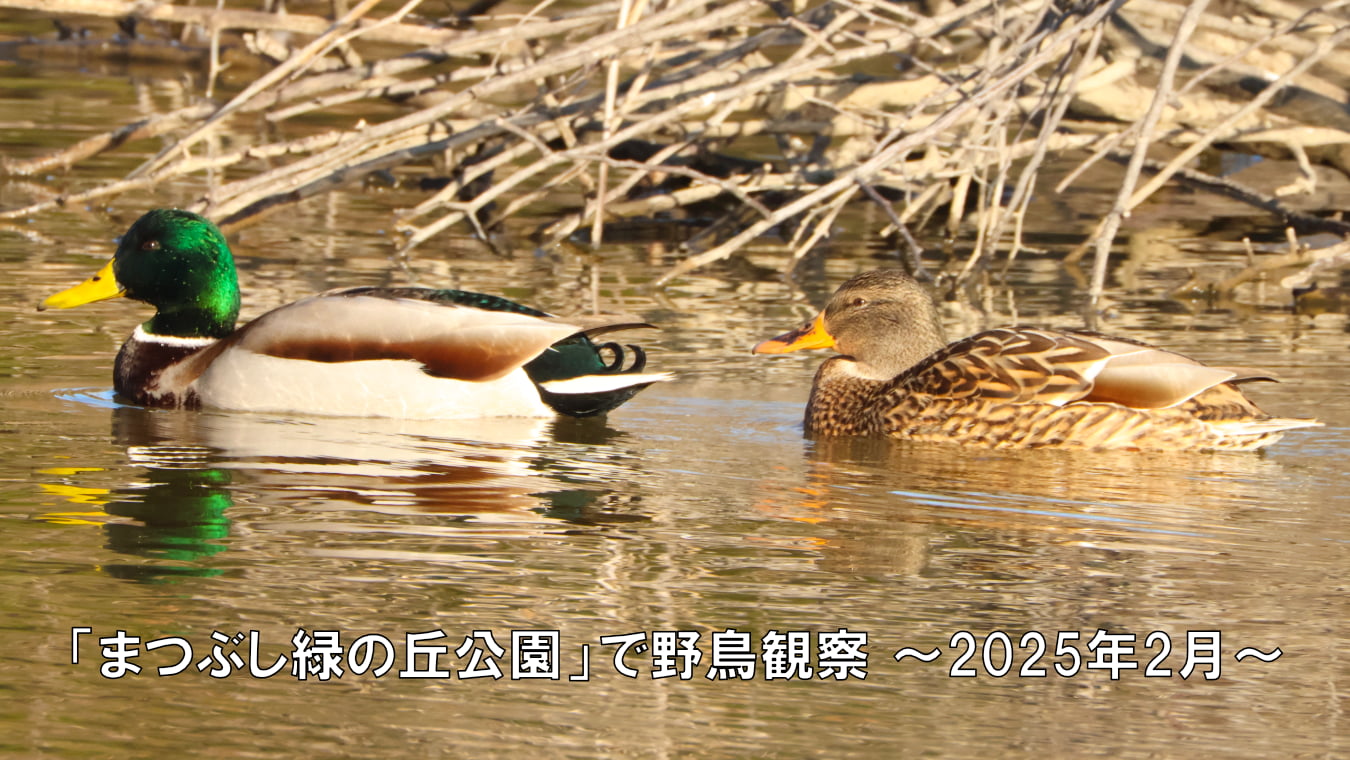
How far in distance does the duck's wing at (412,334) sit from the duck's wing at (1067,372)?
4.28 feet

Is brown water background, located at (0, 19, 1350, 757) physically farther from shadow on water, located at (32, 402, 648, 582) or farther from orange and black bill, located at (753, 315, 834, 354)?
orange and black bill, located at (753, 315, 834, 354)

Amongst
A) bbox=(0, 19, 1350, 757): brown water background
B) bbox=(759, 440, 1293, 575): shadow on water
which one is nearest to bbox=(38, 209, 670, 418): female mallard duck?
bbox=(0, 19, 1350, 757): brown water background

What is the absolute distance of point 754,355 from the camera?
8531mm

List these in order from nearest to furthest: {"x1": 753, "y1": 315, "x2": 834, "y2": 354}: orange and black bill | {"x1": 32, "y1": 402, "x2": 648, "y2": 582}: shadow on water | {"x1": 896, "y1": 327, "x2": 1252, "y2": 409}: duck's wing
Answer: {"x1": 32, "y1": 402, "x2": 648, "y2": 582}: shadow on water < {"x1": 896, "y1": 327, "x2": 1252, "y2": 409}: duck's wing < {"x1": 753, "y1": 315, "x2": 834, "y2": 354}: orange and black bill

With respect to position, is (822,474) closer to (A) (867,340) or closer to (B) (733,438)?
(B) (733,438)

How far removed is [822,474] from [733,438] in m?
0.52

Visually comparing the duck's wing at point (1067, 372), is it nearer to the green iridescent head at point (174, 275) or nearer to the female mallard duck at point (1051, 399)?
the female mallard duck at point (1051, 399)

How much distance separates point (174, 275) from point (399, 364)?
1095 millimetres

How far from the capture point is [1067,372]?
281 inches

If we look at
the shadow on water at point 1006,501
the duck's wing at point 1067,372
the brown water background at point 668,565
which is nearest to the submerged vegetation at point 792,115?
the duck's wing at point 1067,372

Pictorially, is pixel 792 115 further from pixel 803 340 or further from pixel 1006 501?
pixel 1006 501

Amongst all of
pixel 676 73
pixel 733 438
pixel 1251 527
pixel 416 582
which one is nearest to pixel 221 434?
pixel 733 438

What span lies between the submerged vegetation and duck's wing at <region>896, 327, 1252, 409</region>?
0.56 metres

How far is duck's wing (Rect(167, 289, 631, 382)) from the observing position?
743 centimetres
